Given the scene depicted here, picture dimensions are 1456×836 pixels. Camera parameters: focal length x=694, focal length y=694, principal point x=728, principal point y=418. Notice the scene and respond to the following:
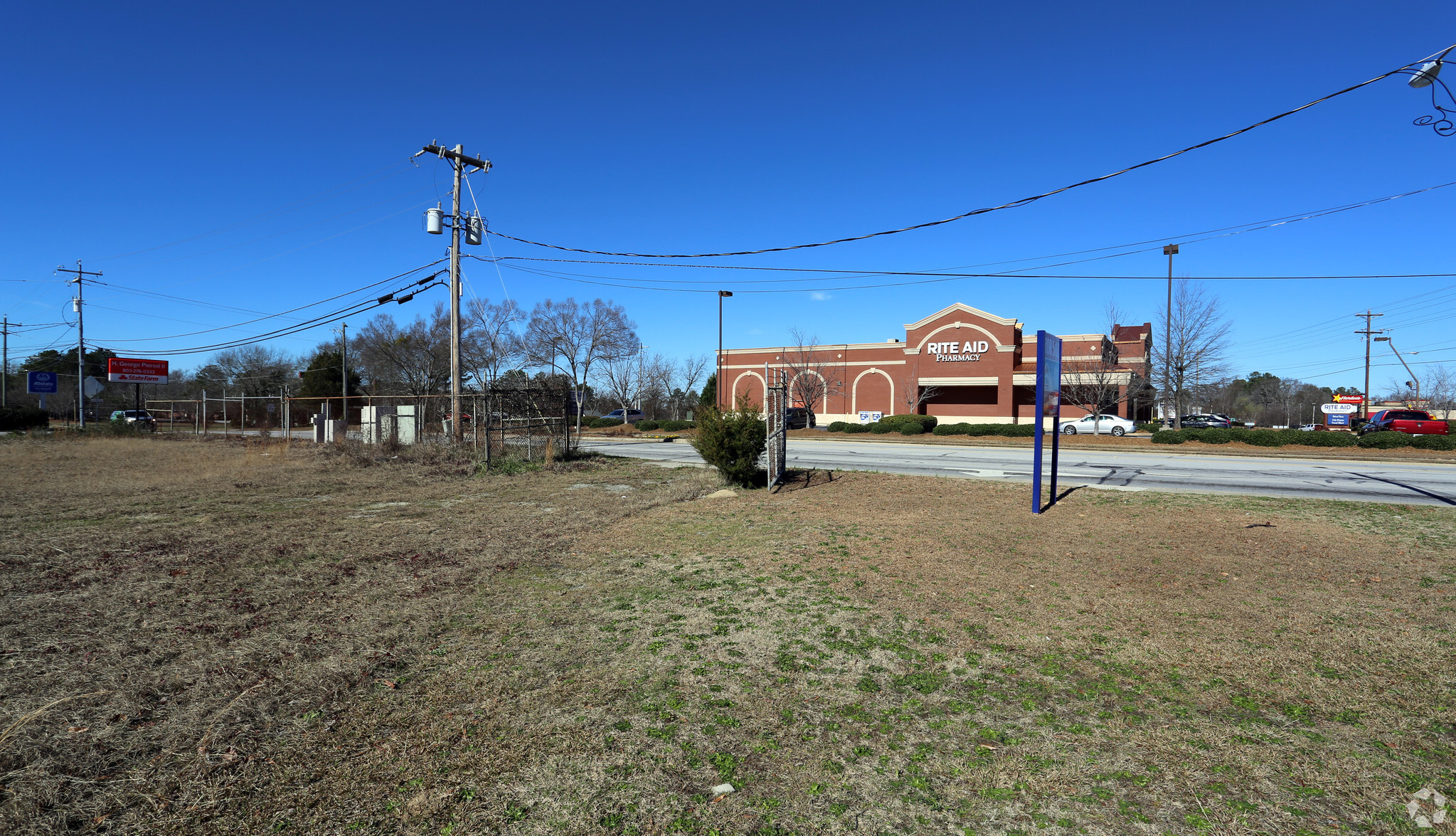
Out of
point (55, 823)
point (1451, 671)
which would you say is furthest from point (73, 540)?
point (1451, 671)

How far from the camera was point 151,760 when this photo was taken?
3215mm

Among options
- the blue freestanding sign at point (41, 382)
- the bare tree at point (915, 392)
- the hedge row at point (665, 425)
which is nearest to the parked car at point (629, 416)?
the hedge row at point (665, 425)

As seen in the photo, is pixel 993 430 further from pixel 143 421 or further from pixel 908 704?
pixel 143 421

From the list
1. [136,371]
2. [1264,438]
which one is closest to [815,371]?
[1264,438]

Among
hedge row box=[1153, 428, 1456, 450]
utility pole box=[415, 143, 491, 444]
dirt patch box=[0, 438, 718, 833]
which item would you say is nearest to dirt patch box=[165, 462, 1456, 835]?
dirt patch box=[0, 438, 718, 833]

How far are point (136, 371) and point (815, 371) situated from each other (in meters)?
47.4

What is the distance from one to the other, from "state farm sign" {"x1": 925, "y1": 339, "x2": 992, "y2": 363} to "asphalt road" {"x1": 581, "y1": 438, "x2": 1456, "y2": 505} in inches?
967

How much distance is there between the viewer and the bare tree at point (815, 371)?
5053cm

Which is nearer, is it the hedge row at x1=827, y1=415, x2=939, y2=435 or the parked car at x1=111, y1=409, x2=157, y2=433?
the hedge row at x1=827, y1=415, x2=939, y2=435

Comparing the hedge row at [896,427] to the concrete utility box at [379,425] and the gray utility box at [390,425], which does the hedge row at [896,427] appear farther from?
the concrete utility box at [379,425]

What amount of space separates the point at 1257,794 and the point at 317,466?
63.0 ft

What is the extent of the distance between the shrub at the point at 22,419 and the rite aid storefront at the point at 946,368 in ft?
141

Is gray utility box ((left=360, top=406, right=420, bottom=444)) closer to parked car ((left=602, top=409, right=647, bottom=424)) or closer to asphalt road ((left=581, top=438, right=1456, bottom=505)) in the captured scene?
asphalt road ((left=581, top=438, right=1456, bottom=505))

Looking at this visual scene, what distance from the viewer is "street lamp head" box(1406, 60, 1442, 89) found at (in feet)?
27.2
